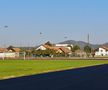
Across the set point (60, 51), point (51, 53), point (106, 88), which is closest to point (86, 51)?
point (60, 51)

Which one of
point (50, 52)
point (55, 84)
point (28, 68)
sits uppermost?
point (50, 52)

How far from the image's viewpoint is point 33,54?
156 metres

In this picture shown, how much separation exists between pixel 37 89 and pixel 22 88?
3.03ft

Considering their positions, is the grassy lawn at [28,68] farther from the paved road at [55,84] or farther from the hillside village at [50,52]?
the hillside village at [50,52]

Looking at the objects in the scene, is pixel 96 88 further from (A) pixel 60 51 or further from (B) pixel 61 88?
(A) pixel 60 51

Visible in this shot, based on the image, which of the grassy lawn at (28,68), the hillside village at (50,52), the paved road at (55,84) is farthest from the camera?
the hillside village at (50,52)

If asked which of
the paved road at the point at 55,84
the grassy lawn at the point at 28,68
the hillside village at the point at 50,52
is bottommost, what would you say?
the paved road at the point at 55,84

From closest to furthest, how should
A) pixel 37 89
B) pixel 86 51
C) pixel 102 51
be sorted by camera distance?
pixel 37 89
pixel 86 51
pixel 102 51

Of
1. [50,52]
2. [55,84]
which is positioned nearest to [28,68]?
[55,84]

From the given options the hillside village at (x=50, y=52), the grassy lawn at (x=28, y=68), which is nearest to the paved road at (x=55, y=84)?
the grassy lawn at (x=28, y=68)

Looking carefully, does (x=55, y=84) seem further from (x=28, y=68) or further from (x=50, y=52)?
(x=50, y=52)

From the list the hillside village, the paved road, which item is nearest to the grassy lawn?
the paved road

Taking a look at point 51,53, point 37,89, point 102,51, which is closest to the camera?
point 37,89

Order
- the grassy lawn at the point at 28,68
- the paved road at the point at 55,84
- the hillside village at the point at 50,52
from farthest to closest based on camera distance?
the hillside village at the point at 50,52
the grassy lawn at the point at 28,68
the paved road at the point at 55,84
